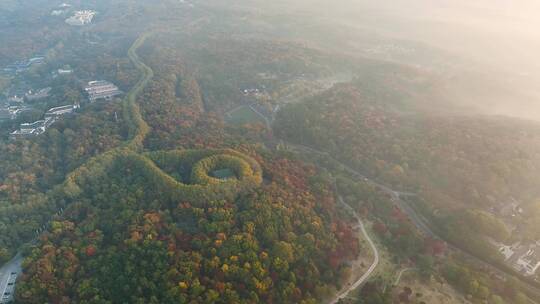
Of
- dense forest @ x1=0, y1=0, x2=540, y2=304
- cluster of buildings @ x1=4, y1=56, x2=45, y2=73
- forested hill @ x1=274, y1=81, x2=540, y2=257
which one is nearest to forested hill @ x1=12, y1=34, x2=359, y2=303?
dense forest @ x1=0, y1=0, x2=540, y2=304

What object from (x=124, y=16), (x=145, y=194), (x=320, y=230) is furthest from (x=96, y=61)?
(x=320, y=230)

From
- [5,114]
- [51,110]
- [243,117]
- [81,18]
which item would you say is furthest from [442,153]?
[81,18]

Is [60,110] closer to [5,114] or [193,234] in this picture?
[5,114]

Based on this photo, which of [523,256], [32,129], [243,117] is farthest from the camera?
[243,117]

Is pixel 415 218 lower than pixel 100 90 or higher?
lower

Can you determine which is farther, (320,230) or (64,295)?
(320,230)

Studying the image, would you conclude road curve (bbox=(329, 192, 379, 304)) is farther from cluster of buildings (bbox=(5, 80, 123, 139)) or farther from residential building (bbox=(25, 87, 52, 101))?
residential building (bbox=(25, 87, 52, 101))

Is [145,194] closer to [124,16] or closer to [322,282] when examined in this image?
[322,282]
